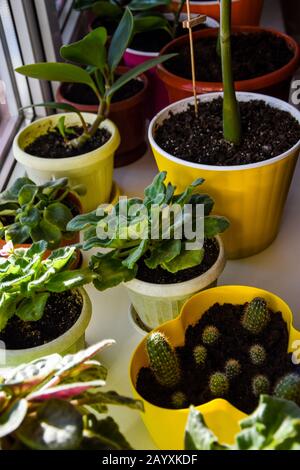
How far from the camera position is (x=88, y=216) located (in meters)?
0.91

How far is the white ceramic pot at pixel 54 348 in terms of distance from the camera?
80cm

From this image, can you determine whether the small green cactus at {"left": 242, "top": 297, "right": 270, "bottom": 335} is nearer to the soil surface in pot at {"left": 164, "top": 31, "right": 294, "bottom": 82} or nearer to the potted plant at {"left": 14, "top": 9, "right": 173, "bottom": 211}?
the potted plant at {"left": 14, "top": 9, "right": 173, "bottom": 211}

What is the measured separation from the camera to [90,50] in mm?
1114

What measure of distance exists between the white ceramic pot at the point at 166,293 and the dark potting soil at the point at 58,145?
391 mm

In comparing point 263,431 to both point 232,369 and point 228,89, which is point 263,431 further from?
point 228,89

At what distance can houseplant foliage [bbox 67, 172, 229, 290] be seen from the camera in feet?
2.76

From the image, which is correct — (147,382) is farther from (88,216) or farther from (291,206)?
(291,206)

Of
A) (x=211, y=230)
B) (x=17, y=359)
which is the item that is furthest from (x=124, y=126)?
(x=17, y=359)

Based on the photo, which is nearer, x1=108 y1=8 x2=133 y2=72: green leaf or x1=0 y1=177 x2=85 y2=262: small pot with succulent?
x1=0 y1=177 x2=85 y2=262: small pot with succulent

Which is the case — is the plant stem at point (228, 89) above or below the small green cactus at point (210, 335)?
above

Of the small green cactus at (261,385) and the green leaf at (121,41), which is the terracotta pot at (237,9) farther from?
the small green cactus at (261,385)

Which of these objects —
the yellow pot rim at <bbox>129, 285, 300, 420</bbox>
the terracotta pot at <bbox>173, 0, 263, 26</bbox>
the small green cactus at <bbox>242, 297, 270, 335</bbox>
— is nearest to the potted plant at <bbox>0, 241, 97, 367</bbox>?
the yellow pot rim at <bbox>129, 285, 300, 420</bbox>

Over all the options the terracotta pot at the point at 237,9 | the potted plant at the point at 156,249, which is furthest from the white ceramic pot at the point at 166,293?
the terracotta pot at the point at 237,9

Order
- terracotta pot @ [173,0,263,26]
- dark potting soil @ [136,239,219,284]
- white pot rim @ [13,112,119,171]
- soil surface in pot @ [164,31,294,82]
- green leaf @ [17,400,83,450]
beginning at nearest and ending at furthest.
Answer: green leaf @ [17,400,83,450] < dark potting soil @ [136,239,219,284] < white pot rim @ [13,112,119,171] < soil surface in pot @ [164,31,294,82] < terracotta pot @ [173,0,263,26]
